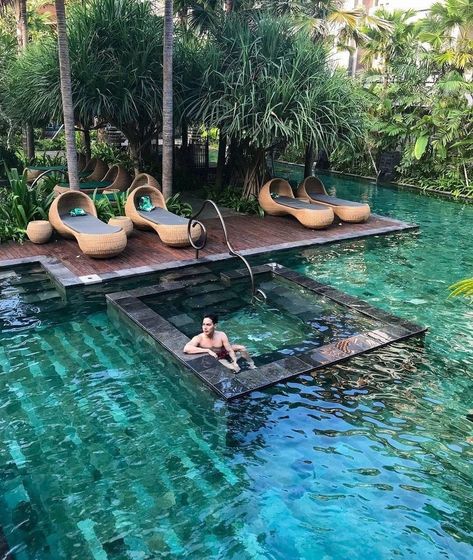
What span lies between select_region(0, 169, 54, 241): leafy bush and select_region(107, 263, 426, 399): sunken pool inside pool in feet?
12.6

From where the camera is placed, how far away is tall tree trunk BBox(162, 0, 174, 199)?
11.0 meters

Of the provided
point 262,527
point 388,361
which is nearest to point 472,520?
point 262,527

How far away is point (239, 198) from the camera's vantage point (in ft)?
48.5

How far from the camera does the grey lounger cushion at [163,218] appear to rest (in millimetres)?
10544

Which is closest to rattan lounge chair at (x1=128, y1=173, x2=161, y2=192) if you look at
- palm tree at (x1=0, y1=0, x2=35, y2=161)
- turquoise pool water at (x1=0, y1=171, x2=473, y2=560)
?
palm tree at (x1=0, y1=0, x2=35, y2=161)

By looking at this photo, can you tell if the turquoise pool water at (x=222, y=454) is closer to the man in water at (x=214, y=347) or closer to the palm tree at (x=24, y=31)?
the man in water at (x=214, y=347)

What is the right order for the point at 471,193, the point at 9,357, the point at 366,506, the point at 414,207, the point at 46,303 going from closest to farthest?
the point at 366,506 → the point at 9,357 → the point at 46,303 → the point at 414,207 → the point at 471,193

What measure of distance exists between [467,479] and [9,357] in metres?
5.24

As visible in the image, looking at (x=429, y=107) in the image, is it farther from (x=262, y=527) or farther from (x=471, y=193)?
(x=262, y=527)

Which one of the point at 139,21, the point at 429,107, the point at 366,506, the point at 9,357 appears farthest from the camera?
the point at 429,107

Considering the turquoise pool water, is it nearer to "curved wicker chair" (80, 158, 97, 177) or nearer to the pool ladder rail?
the pool ladder rail

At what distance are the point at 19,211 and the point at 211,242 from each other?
13.3 feet

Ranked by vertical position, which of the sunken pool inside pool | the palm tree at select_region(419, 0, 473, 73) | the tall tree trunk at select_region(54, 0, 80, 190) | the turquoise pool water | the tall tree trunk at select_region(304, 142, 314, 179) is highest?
the palm tree at select_region(419, 0, 473, 73)

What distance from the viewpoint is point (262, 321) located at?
7.72m
